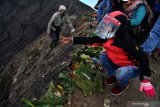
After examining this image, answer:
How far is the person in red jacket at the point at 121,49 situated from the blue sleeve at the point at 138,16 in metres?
1.00

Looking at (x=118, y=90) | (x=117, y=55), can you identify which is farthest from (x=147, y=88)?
(x=118, y=90)

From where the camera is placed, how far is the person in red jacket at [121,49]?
20.6ft

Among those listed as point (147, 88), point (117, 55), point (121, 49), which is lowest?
point (147, 88)

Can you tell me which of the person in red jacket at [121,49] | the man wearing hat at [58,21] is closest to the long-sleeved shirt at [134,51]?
the person in red jacket at [121,49]

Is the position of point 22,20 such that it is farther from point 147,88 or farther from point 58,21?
point 147,88

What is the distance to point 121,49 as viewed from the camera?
256 inches

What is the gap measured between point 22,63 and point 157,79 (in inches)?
435

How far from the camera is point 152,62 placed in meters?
9.17

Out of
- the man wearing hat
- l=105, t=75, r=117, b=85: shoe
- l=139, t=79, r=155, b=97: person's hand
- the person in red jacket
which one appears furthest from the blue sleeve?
the man wearing hat

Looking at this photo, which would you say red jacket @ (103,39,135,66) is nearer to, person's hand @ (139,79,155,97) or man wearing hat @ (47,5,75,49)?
person's hand @ (139,79,155,97)

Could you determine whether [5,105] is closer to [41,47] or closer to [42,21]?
[41,47]

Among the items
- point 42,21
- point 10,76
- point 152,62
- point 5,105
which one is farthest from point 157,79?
point 42,21

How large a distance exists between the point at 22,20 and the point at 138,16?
17.1 m

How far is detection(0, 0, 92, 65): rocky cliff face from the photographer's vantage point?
864 inches
